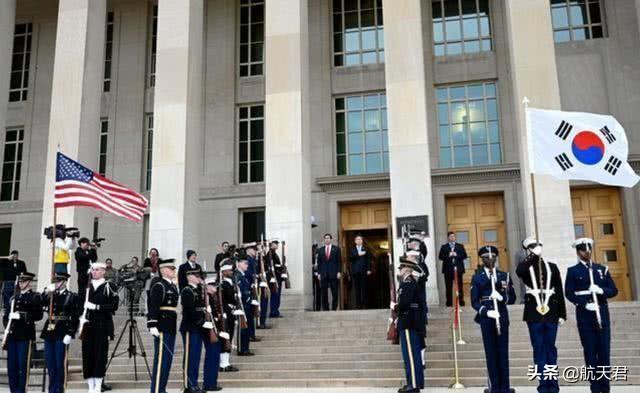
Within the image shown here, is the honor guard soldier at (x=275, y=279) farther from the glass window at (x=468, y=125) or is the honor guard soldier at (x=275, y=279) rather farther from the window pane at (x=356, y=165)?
the glass window at (x=468, y=125)

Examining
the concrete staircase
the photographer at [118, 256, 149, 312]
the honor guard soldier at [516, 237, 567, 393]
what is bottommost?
the concrete staircase

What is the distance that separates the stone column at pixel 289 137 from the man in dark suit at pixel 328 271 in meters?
0.39

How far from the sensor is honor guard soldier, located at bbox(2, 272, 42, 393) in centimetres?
1040

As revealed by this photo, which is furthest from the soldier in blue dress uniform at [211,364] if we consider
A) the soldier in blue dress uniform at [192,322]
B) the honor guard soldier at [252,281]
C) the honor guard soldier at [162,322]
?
the honor guard soldier at [252,281]

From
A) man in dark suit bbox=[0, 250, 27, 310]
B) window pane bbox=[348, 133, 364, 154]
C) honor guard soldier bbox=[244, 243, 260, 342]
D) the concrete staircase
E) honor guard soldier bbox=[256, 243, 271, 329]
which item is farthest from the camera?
window pane bbox=[348, 133, 364, 154]

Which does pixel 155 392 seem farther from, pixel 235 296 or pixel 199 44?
pixel 199 44

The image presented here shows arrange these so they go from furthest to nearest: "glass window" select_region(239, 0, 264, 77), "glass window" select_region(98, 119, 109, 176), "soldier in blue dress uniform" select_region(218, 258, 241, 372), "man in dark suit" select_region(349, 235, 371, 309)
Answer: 1. "glass window" select_region(98, 119, 109, 176)
2. "glass window" select_region(239, 0, 264, 77)
3. "man in dark suit" select_region(349, 235, 371, 309)
4. "soldier in blue dress uniform" select_region(218, 258, 241, 372)

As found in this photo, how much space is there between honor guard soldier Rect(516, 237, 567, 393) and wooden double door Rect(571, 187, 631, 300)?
10826mm

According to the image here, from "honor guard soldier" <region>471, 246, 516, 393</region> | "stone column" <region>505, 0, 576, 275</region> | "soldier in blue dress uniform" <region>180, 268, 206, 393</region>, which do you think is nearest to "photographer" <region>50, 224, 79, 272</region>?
"soldier in blue dress uniform" <region>180, 268, 206, 393</region>

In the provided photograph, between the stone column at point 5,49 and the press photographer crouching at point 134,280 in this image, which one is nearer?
the press photographer crouching at point 134,280

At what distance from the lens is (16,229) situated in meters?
21.9

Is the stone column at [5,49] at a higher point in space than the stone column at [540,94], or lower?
higher

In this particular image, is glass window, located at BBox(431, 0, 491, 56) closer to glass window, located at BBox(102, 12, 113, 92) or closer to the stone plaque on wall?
the stone plaque on wall

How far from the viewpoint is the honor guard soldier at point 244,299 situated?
1209cm
